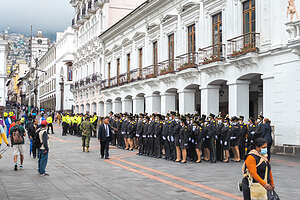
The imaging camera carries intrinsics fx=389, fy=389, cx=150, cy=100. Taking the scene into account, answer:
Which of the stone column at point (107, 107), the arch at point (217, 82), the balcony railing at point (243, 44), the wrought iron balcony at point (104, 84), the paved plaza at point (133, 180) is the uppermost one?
the balcony railing at point (243, 44)

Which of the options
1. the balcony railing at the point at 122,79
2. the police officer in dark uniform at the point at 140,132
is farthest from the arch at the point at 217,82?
the balcony railing at the point at 122,79

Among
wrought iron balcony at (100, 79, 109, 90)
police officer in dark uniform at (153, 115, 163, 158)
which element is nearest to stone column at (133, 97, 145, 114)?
wrought iron balcony at (100, 79, 109, 90)

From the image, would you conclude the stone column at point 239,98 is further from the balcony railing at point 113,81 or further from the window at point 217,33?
the balcony railing at point 113,81

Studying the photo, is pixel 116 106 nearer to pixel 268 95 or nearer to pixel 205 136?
pixel 268 95

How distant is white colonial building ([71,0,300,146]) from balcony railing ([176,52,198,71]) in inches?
2.4

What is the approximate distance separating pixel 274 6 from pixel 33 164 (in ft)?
40.3

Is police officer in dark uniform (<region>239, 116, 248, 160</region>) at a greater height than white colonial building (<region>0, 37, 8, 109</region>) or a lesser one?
lesser

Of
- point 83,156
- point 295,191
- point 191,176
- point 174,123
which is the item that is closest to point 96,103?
point 83,156

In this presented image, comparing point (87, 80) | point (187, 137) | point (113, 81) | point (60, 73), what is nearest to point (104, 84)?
point (113, 81)

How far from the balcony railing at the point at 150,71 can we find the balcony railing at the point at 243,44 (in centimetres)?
922

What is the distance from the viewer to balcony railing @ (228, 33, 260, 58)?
18234mm

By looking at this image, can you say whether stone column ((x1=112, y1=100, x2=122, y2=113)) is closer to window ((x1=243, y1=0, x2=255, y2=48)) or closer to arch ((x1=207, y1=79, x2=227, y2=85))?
arch ((x1=207, y1=79, x2=227, y2=85))

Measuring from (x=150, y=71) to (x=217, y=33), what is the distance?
861cm

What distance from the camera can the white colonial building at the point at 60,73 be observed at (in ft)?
205
